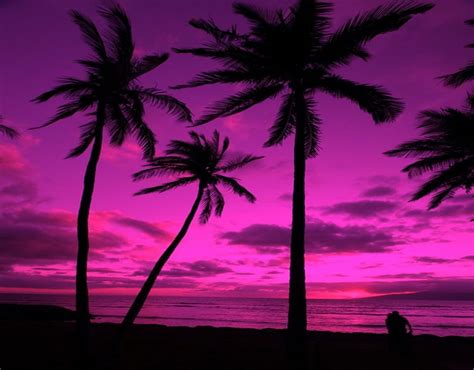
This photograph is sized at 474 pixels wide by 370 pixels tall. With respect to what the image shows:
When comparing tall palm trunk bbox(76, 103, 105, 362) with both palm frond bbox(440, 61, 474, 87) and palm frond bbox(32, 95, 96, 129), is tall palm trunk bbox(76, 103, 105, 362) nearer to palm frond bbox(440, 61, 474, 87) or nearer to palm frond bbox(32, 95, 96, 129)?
palm frond bbox(32, 95, 96, 129)

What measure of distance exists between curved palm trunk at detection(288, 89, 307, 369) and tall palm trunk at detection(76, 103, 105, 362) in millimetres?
5464

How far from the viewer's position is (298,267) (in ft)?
33.4

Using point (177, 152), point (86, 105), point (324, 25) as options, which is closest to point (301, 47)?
point (324, 25)

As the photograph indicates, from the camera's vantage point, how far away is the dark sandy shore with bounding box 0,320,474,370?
38.1ft

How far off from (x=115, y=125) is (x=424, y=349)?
1444 cm

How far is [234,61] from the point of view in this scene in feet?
39.4

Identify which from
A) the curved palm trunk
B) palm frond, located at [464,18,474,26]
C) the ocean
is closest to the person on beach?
the curved palm trunk

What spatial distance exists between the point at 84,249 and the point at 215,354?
5.71 meters

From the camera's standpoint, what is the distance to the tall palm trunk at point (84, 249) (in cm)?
1087

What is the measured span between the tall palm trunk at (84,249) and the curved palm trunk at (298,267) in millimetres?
5464

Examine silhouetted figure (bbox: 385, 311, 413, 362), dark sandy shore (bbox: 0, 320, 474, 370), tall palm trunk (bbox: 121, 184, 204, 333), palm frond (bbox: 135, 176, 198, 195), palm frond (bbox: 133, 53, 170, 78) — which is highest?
palm frond (bbox: 133, 53, 170, 78)

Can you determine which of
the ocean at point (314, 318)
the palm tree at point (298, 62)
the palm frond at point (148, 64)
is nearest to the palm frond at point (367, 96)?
the palm tree at point (298, 62)

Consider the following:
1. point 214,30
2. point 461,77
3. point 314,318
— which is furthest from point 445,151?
point 314,318

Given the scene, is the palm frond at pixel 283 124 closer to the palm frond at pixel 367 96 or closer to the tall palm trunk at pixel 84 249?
the palm frond at pixel 367 96
